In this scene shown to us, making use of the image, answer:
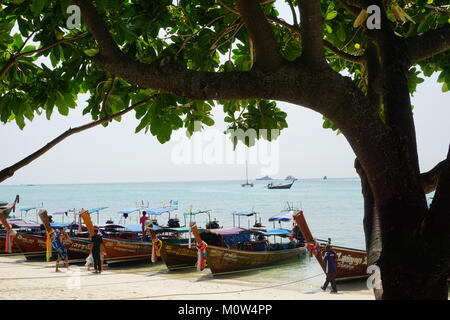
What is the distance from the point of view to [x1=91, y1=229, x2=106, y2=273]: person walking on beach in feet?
57.5

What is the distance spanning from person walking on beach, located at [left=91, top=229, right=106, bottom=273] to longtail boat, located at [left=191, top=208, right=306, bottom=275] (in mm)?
3572

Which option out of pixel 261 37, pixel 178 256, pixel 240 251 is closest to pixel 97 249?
pixel 178 256

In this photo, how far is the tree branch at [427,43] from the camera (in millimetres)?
2477

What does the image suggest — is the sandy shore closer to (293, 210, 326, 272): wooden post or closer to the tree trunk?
(293, 210, 326, 272): wooden post

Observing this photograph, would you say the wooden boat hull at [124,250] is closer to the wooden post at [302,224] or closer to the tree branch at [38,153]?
the wooden post at [302,224]

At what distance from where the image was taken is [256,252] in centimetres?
2134

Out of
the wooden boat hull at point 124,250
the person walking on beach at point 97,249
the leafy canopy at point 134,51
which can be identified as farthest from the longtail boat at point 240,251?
the leafy canopy at point 134,51

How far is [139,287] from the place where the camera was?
15.7 meters

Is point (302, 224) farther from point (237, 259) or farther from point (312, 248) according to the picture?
point (237, 259)

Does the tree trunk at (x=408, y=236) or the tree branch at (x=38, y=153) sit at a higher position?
the tree branch at (x=38, y=153)

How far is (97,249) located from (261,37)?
17062 mm

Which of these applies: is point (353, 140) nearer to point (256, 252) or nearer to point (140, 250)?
point (256, 252)

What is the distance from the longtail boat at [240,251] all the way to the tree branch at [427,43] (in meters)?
15.7
